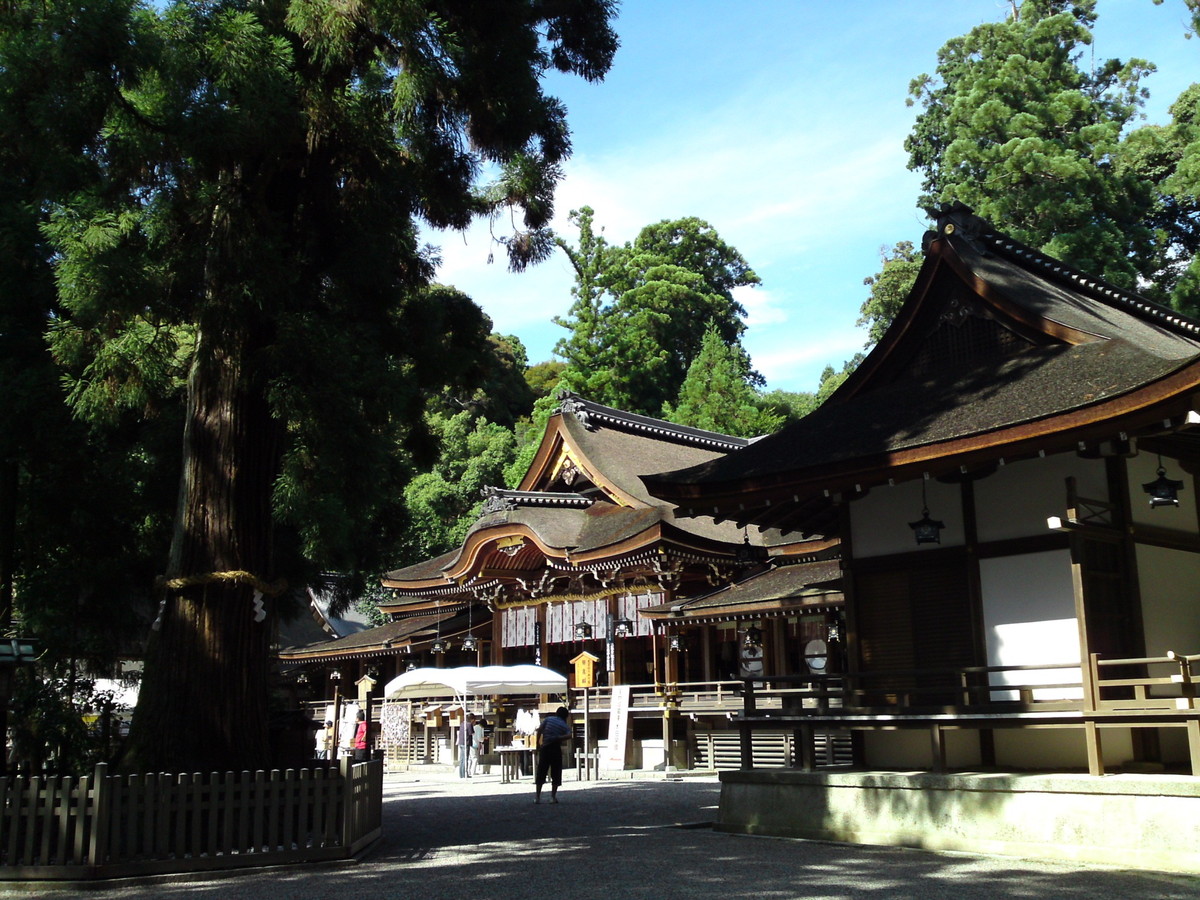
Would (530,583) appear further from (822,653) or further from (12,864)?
(12,864)

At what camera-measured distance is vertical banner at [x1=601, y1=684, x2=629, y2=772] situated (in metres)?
23.8

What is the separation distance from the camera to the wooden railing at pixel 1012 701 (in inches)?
360

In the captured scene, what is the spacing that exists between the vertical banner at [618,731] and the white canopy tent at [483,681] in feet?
4.32

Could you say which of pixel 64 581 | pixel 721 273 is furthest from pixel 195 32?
pixel 721 273

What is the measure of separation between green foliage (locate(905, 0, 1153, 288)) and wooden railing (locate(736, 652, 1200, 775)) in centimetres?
2685

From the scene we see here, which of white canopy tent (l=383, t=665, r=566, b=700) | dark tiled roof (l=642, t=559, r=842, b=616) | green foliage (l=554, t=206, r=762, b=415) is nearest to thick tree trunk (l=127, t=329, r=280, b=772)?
dark tiled roof (l=642, t=559, r=842, b=616)

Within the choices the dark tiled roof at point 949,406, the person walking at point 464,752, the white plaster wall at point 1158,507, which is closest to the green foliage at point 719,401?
the person walking at point 464,752

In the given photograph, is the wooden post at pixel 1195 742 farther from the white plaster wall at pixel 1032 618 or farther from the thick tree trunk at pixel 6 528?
the thick tree trunk at pixel 6 528

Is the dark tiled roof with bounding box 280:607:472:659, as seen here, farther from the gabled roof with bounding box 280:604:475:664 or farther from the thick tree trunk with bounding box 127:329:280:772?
the thick tree trunk with bounding box 127:329:280:772

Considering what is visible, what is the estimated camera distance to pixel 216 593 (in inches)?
432

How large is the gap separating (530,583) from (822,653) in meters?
10.0

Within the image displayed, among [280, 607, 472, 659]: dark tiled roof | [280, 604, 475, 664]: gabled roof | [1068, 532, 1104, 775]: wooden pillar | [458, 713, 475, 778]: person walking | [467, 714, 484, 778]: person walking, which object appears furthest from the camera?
[280, 607, 472, 659]: dark tiled roof

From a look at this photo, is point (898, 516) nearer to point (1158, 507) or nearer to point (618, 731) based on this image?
point (1158, 507)

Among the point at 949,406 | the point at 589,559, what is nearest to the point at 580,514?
the point at 589,559
